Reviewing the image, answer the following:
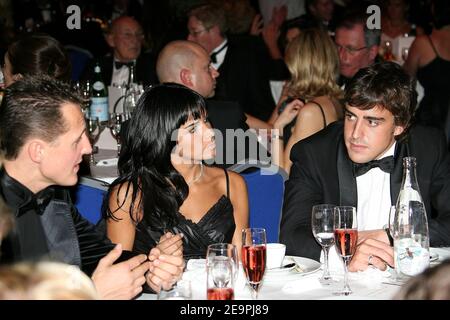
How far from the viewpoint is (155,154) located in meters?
2.95

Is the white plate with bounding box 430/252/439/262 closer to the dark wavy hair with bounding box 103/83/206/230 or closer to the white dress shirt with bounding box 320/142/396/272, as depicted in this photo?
the white dress shirt with bounding box 320/142/396/272

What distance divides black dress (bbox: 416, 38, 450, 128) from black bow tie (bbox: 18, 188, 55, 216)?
13.0 feet

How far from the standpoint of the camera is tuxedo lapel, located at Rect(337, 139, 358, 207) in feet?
10.3

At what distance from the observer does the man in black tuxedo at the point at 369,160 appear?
9.94 feet

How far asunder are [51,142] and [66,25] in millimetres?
Result: 6033

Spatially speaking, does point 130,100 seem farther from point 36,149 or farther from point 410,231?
point 410,231

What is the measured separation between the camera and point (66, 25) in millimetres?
8180

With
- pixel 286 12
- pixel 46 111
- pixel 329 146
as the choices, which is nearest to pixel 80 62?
pixel 286 12

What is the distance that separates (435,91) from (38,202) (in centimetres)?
426

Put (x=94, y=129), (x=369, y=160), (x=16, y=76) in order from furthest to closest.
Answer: (x=94, y=129), (x=16, y=76), (x=369, y=160)

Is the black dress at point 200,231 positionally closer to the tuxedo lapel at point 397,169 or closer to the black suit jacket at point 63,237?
the black suit jacket at point 63,237

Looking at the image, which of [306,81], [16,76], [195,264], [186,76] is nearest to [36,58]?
[16,76]

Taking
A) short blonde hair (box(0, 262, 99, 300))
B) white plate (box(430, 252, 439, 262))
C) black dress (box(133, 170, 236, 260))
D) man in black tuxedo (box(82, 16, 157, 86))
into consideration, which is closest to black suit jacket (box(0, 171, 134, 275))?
black dress (box(133, 170, 236, 260))
